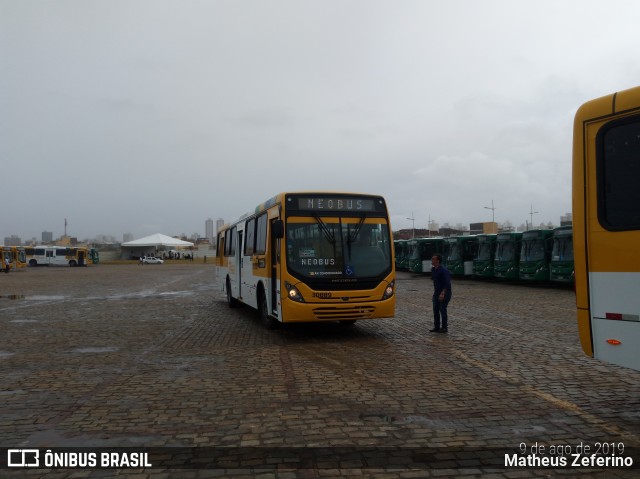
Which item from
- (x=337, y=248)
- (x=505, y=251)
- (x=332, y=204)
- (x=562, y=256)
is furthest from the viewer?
(x=505, y=251)

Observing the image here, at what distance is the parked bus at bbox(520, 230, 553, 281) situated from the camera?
82.3 feet

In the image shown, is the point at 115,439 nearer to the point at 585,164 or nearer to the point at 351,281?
the point at 585,164

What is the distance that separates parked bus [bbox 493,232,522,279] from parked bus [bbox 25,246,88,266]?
6207 cm

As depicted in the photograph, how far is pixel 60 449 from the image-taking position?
15.5 feet

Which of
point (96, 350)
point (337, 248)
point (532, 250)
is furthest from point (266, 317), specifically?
point (532, 250)

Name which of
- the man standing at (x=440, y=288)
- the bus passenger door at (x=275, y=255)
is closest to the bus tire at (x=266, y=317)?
the bus passenger door at (x=275, y=255)

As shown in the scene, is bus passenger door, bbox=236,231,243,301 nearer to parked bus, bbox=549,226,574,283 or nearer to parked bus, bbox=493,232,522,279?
parked bus, bbox=549,226,574,283

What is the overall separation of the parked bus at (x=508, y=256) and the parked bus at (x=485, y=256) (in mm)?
1167

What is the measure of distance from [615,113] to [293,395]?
4.55m

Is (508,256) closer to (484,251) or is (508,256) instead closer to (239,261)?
(484,251)

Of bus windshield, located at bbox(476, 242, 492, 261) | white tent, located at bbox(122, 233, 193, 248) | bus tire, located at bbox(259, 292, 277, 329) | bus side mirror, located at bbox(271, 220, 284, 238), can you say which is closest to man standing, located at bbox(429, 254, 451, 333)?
bus side mirror, located at bbox(271, 220, 284, 238)

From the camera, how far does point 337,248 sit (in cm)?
1053

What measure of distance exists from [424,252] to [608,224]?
36.1m

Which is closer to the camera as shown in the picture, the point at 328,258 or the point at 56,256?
the point at 328,258
